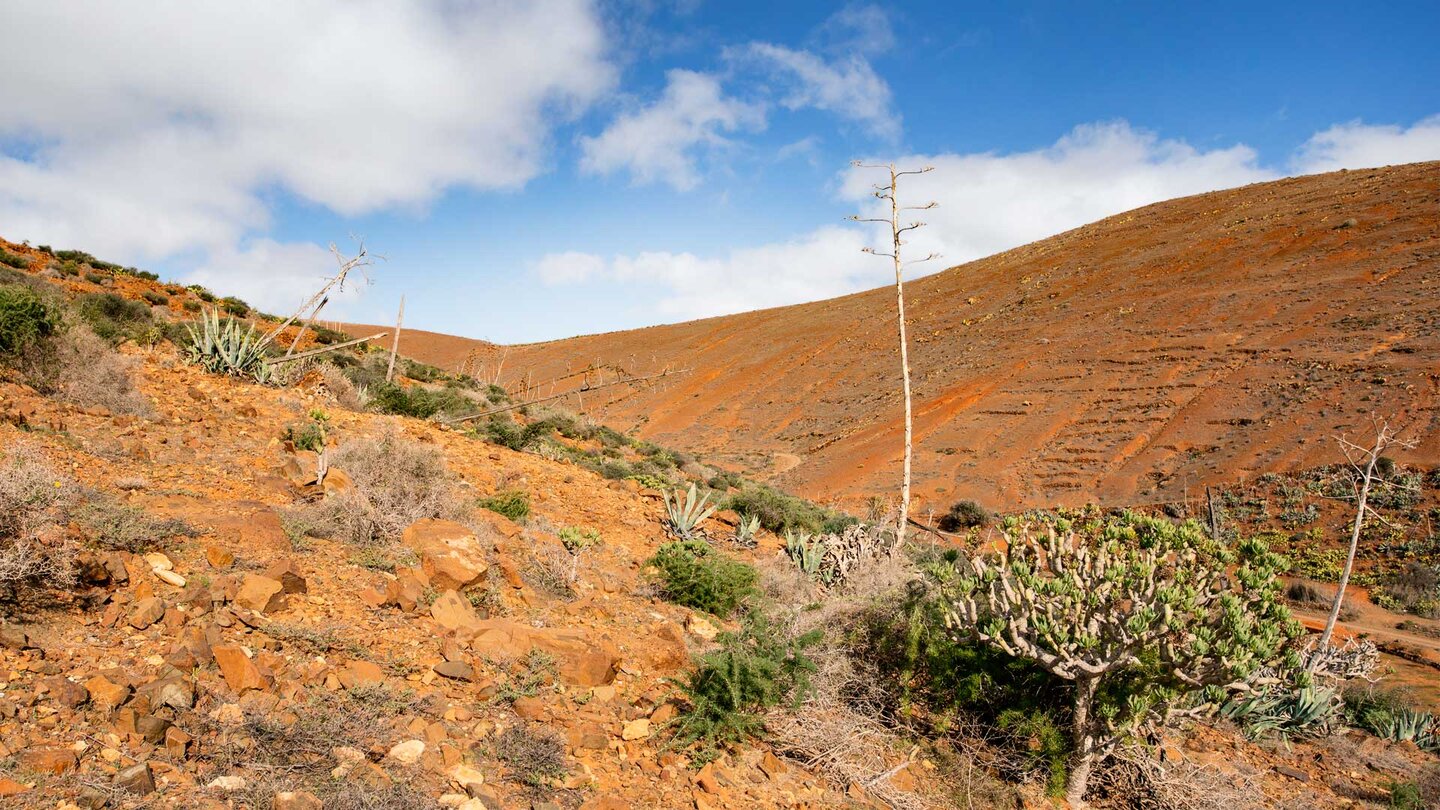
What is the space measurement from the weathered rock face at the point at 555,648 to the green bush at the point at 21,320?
231 inches

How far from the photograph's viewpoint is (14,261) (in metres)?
15.8

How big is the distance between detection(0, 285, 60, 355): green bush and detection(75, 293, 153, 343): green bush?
1.79 m

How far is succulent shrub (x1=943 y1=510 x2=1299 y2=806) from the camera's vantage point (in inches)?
175

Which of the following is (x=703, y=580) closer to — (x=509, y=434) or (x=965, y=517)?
(x=509, y=434)

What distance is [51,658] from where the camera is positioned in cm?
350

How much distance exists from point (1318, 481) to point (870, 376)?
2150 cm

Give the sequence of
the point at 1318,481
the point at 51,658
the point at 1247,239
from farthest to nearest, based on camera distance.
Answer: the point at 1247,239 → the point at 1318,481 → the point at 51,658

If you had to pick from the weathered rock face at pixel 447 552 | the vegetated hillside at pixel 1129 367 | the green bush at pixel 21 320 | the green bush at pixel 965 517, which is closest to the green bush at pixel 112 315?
the green bush at pixel 21 320

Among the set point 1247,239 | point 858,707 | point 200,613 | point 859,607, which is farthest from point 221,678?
point 1247,239

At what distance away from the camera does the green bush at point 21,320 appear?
696cm

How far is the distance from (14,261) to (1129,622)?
2166cm

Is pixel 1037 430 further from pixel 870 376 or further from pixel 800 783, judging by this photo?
pixel 800 783

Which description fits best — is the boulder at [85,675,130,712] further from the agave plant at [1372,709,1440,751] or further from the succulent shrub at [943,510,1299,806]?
the agave plant at [1372,709,1440,751]

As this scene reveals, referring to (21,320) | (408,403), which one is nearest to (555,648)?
(21,320)
